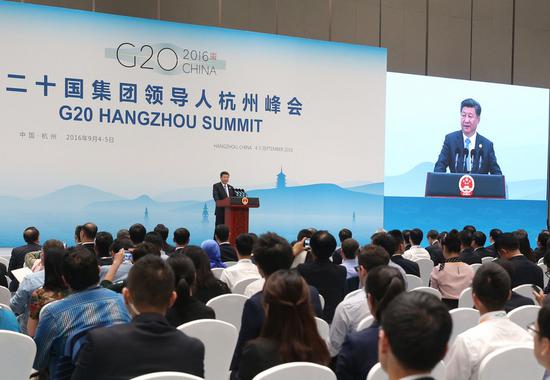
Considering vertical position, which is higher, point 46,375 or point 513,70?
point 513,70

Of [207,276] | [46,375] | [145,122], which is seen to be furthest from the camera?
[145,122]

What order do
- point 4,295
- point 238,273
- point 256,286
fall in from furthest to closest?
point 238,273, point 4,295, point 256,286

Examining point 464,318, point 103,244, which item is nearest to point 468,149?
point 103,244

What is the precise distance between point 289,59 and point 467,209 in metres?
4.90

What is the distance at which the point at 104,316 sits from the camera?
9.17 ft

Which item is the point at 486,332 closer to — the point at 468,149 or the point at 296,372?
the point at 296,372

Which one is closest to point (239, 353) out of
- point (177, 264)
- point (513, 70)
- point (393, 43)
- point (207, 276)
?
point (177, 264)

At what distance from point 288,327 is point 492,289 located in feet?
3.09

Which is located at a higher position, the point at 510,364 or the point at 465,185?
the point at 465,185

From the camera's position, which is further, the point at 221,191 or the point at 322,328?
the point at 221,191

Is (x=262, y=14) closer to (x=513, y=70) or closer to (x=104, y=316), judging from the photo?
(x=513, y=70)

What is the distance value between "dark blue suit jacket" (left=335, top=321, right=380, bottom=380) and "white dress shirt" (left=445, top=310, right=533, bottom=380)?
335 millimetres

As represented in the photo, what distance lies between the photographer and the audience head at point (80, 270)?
285 centimetres

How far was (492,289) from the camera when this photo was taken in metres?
2.81
